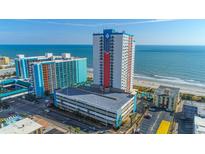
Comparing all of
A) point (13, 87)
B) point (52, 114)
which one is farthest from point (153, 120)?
point (13, 87)

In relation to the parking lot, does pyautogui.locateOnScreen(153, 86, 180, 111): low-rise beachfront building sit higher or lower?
higher

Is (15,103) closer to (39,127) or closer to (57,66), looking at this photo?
(57,66)

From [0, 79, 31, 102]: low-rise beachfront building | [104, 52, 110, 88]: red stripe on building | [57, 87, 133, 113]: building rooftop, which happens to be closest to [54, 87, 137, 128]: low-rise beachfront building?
[57, 87, 133, 113]: building rooftop

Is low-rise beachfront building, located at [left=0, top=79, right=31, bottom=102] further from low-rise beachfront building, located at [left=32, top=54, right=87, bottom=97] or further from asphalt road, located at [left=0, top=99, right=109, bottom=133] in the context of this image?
low-rise beachfront building, located at [left=32, top=54, right=87, bottom=97]

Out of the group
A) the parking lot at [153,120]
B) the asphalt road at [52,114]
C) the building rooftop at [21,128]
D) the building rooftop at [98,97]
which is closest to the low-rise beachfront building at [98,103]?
the building rooftop at [98,97]

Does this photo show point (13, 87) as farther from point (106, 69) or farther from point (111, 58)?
point (111, 58)

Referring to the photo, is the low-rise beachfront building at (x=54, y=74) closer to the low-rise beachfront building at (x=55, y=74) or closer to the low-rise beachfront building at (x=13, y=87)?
the low-rise beachfront building at (x=55, y=74)
